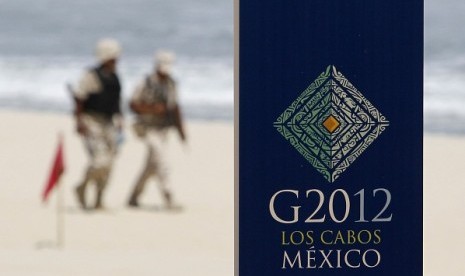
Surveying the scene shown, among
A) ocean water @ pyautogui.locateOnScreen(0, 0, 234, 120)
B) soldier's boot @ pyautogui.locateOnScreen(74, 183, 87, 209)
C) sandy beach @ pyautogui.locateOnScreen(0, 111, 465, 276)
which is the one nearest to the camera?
sandy beach @ pyautogui.locateOnScreen(0, 111, 465, 276)

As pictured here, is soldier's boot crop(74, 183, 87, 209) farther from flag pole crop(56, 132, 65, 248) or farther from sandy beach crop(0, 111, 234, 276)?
flag pole crop(56, 132, 65, 248)

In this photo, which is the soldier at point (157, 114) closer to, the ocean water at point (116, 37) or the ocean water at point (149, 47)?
the ocean water at point (149, 47)

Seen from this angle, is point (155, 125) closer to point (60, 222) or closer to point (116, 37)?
point (60, 222)

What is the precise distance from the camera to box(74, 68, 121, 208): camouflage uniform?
11805 mm

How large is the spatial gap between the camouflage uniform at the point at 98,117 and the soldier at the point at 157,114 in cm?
21

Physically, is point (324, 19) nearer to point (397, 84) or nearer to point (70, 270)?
point (397, 84)

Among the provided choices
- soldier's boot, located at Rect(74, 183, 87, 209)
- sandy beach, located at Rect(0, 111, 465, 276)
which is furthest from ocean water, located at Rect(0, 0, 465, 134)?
soldier's boot, located at Rect(74, 183, 87, 209)

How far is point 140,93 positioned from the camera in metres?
12.1

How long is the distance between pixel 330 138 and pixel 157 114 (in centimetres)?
735

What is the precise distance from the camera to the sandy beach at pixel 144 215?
10.1 m

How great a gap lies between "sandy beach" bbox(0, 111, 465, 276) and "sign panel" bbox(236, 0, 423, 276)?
15.6 feet

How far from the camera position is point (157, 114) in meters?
12.1

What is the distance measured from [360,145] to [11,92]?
65.3ft

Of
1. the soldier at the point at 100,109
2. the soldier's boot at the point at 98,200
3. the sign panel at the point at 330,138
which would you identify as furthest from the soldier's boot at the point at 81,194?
the sign panel at the point at 330,138
